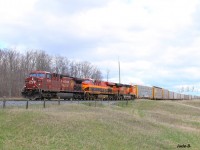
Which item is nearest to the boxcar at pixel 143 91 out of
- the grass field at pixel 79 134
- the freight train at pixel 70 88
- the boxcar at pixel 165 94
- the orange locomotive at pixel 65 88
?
the freight train at pixel 70 88

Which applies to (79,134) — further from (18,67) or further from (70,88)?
(18,67)

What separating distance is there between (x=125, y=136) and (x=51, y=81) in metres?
24.5

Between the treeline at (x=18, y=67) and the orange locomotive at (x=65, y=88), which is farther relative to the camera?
the treeline at (x=18, y=67)

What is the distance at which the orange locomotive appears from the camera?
38625 mm

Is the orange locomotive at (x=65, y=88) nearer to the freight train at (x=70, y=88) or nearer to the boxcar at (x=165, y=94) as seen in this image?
the freight train at (x=70, y=88)

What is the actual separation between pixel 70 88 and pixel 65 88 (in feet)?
5.13

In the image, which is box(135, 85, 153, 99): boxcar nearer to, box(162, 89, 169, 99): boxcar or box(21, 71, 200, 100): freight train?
box(21, 71, 200, 100): freight train

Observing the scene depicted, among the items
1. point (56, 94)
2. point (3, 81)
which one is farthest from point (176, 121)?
point (3, 81)

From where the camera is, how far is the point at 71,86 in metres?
45.9

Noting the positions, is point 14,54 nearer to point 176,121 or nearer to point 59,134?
point 176,121

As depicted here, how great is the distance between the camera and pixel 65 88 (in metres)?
44.0

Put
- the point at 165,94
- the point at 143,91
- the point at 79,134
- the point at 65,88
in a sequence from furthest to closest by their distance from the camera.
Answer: the point at 165,94 → the point at 143,91 → the point at 65,88 → the point at 79,134

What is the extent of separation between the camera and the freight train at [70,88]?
38.7m

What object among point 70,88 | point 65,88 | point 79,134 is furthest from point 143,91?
point 79,134
